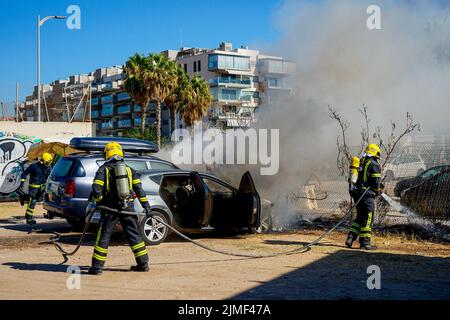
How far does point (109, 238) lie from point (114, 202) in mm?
513

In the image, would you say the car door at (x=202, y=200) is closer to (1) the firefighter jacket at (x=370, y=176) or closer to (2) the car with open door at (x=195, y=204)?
(2) the car with open door at (x=195, y=204)

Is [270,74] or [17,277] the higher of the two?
[270,74]

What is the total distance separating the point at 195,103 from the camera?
142 feet

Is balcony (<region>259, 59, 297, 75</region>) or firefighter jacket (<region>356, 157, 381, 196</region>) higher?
balcony (<region>259, 59, 297, 75</region>)

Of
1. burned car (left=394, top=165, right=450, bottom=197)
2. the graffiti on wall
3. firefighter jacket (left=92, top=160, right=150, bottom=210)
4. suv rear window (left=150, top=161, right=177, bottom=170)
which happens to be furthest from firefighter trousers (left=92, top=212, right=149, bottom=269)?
the graffiti on wall

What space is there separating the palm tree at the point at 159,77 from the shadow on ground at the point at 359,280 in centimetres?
3211

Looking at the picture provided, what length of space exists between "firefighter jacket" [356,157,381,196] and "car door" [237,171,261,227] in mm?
2085

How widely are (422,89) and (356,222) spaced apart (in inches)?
183

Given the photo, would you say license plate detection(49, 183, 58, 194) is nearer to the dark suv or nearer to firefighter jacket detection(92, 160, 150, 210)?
the dark suv

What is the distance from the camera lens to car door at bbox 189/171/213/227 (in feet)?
34.2

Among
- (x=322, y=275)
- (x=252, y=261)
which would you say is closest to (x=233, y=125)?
(x=252, y=261)

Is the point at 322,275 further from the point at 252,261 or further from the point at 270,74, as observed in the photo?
the point at 270,74

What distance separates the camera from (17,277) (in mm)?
7488

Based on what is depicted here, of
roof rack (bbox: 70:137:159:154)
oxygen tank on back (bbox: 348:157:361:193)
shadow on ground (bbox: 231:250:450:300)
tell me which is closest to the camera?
shadow on ground (bbox: 231:250:450:300)
